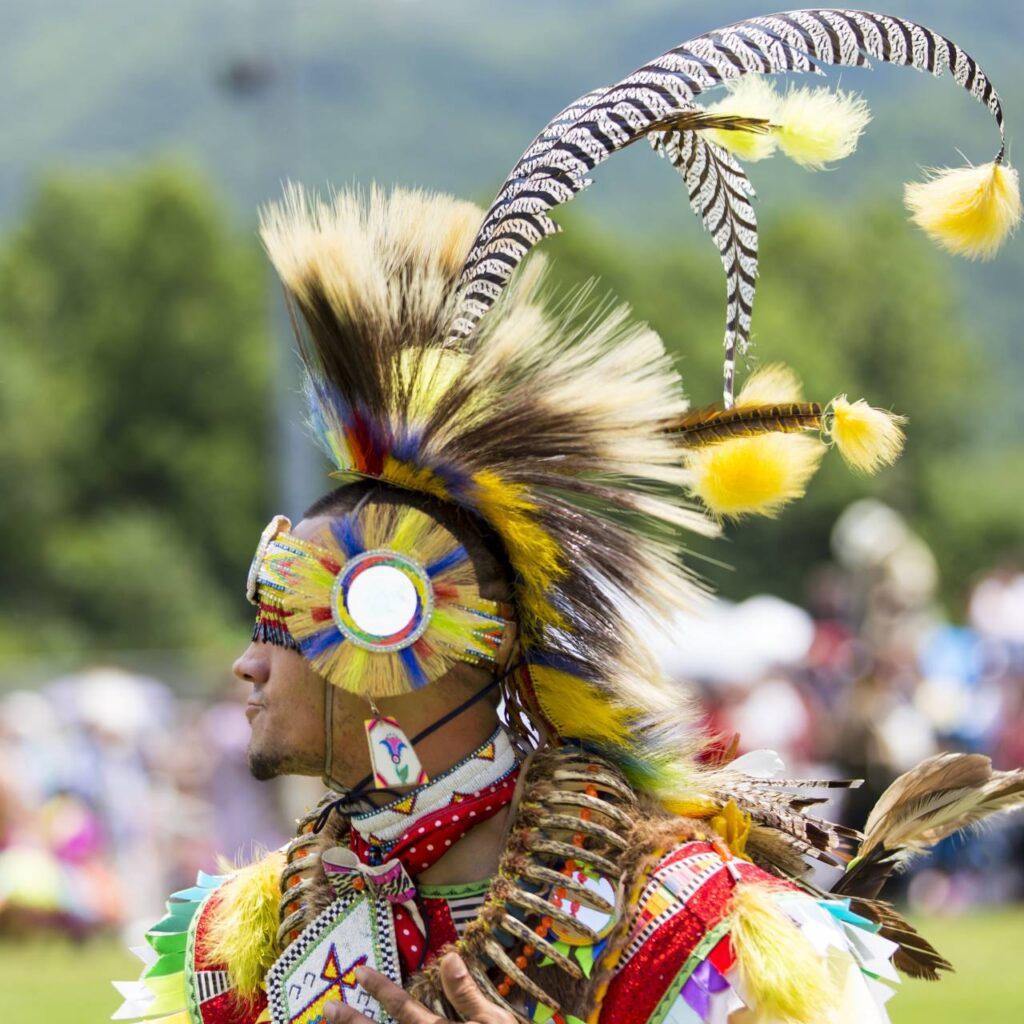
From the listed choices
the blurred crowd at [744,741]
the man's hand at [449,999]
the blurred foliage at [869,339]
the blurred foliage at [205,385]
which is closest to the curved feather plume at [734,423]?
the man's hand at [449,999]

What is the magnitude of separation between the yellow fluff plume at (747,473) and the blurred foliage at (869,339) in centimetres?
4974

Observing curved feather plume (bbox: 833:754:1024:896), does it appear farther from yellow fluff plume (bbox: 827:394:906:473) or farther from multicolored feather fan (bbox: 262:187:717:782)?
yellow fluff plume (bbox: 827:394:906:473)

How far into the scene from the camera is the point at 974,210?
288 cm

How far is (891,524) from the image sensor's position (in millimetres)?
12555

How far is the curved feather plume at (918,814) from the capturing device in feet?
10.3

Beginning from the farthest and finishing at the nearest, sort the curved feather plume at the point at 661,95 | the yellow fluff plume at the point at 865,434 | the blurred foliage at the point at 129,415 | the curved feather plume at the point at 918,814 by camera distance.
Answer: the blurred foliage at the point at 129,415
the curved feather plume at the point at 918,814
the yellow fluff plume at the point at 865,434
the curved feather plume at the point at 661,95

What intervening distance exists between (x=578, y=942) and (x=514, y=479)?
28.6 inches

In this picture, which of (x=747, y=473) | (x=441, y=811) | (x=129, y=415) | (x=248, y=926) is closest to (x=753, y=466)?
(x=747, y=473)

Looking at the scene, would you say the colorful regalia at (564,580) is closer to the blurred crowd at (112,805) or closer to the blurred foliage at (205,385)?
the blurred crowd at (112,805)

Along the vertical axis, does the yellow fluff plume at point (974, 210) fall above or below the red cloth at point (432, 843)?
above

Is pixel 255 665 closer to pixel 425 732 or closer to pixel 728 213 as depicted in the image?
pixel 425 732

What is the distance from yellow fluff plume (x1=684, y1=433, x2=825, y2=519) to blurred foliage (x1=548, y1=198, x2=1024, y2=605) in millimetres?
49744

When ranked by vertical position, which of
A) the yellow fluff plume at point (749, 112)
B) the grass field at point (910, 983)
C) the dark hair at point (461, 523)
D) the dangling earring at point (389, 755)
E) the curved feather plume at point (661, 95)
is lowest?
the dangling earring at point (389, 755)

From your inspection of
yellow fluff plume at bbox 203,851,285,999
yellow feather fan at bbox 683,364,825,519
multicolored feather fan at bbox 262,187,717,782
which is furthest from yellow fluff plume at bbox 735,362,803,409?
yellow fluff plume at bbox 203,851,285,999
